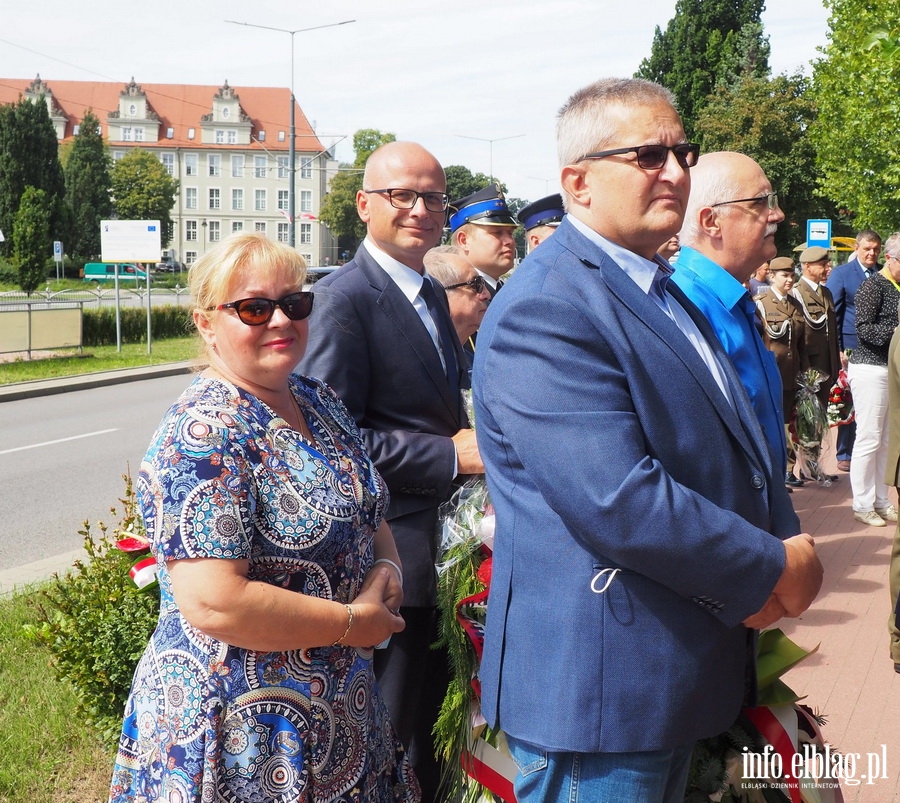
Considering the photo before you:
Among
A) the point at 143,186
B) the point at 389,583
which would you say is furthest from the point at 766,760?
the point at 143,186

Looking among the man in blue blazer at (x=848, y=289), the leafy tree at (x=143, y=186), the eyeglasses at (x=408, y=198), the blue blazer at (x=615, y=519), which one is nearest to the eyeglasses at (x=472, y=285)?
the eyeglasses at (x=408, y=198)

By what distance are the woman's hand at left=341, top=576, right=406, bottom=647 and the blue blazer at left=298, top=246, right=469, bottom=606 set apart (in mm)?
544

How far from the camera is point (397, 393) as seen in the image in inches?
120

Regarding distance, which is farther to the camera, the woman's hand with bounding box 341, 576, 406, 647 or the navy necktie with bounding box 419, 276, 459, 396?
the navy necktie with bounding box 419, 276, 459, 396

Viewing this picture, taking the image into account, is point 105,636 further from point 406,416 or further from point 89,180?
point 89,180

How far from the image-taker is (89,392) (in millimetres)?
17188

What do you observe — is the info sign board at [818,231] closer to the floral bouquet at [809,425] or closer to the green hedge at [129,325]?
the green hedge at [129,325]

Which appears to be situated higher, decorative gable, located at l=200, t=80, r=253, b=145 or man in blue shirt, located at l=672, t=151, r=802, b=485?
decorative gable, located at l=200, t=80, r=253, b=145

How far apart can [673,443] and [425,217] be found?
1.71 meters

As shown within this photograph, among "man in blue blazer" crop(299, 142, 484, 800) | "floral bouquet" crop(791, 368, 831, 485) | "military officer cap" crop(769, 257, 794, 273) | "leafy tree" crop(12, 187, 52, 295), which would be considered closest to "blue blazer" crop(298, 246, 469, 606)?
"man in blue blazer" crop(299, 142, 484, 800)

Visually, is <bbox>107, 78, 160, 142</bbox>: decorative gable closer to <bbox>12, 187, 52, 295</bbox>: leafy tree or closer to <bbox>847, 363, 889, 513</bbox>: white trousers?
<bbox>12, 187, 52, 295</bbox>: leafy tree

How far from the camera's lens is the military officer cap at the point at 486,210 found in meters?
5.90

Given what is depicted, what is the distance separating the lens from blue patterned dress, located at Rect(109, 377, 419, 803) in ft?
6.63

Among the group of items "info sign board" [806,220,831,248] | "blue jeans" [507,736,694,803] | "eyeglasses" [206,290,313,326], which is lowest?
"blue jeans" [507,736,694,803]
